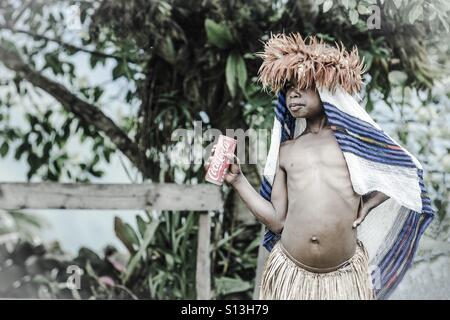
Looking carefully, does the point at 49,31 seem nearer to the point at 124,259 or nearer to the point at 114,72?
the point at 114,72

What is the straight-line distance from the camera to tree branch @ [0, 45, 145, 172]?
4.58 m

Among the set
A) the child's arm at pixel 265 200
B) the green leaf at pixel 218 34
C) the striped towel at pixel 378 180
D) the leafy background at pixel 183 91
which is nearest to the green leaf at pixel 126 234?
the leafy background at pixel 183 91

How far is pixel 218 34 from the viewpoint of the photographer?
4.04 meters

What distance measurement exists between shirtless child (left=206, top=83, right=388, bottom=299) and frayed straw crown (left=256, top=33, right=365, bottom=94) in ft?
0.17

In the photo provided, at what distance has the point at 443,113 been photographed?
14.4ft

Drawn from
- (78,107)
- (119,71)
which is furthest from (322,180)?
(78,107)

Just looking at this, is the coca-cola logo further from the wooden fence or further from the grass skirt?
the wooden fence

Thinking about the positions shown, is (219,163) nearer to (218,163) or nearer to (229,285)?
(218,163)

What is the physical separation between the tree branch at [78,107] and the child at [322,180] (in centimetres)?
232

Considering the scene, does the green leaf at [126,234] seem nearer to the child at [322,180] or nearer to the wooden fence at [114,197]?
the wooden fence at [114,197]

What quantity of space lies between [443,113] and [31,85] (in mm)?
2623

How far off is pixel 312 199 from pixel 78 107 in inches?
107

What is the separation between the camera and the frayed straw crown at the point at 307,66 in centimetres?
223

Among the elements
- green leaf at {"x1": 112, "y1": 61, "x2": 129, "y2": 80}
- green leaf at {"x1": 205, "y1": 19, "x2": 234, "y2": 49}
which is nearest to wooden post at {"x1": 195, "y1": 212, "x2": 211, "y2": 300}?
green leaf at {"x1": 205, "y1": 19, "x2": 234, "y2": 49}
